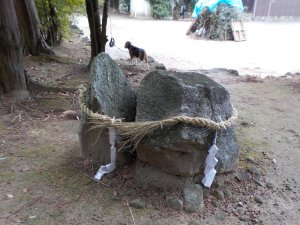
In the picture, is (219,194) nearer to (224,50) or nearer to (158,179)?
(158,179)

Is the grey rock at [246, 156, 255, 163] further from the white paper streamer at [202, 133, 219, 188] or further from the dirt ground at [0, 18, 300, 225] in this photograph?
the white paper streamer at [202, 133, 219, 188]

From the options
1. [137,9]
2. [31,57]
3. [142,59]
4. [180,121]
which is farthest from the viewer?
[137,9]

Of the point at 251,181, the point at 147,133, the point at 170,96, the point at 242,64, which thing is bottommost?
the point at 242,64

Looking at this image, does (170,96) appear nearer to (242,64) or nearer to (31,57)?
(31,57)

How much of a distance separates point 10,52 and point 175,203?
294cm

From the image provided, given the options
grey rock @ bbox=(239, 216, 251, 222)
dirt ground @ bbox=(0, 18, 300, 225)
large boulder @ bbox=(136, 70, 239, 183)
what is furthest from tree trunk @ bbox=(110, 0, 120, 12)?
grey rock @ bbox=(239, 216, 251, 222)

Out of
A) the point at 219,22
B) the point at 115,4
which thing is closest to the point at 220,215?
the point at 219,22

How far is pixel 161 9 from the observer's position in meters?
20.2

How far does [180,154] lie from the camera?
7.08ft

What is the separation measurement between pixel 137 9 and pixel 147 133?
19.8 m

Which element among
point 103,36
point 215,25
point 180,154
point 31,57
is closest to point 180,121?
point 180,154

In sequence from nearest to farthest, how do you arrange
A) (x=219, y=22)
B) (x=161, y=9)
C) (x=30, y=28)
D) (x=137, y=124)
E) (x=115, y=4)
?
(x=137, y=124)
(x=30, y=28)
(x=219, y=22)
(x=161, y=9)
(x=115, y=4)

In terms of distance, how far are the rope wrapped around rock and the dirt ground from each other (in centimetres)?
34

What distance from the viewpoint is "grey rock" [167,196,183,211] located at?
2.16 meters
